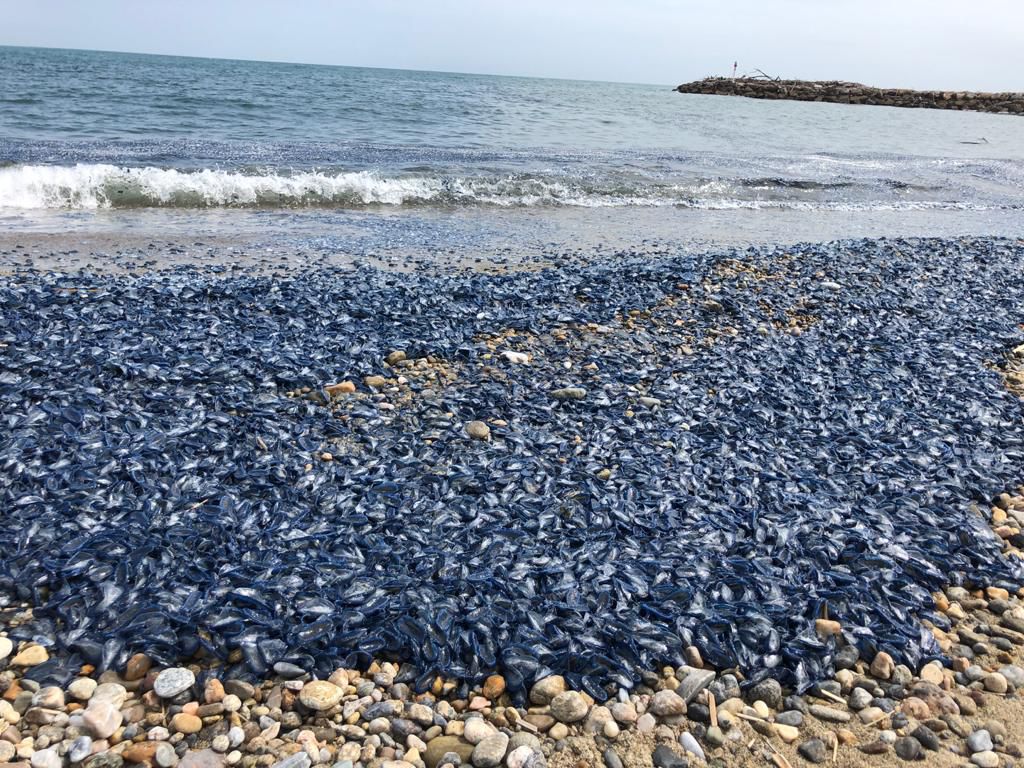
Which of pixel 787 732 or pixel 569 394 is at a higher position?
pixel 569 394

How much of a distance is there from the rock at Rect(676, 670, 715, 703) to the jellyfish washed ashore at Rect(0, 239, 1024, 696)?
0.41ft

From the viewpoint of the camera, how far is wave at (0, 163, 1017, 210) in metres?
12.6

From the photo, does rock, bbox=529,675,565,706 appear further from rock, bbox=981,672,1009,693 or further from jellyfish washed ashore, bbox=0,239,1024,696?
rock, bbox=981,672,1009,693

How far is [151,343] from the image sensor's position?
5.71 meters

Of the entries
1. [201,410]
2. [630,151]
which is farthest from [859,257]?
[630,151]

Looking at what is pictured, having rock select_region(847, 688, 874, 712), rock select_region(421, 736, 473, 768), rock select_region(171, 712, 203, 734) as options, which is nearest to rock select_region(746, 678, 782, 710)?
rock select_region(847, 688, 874, 712)

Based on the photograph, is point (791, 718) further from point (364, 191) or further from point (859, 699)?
point (364, 191)

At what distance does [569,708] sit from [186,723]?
139cm

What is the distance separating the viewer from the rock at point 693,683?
2.98 m

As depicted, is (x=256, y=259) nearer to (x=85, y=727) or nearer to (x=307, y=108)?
(x=85, y=727)

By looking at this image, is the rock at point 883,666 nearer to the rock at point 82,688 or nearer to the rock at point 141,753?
the rock at point 141,753

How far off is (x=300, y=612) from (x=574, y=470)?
1824 mm

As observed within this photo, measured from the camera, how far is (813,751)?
9.07 ft

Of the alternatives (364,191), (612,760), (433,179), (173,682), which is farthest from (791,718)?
(433,179)
